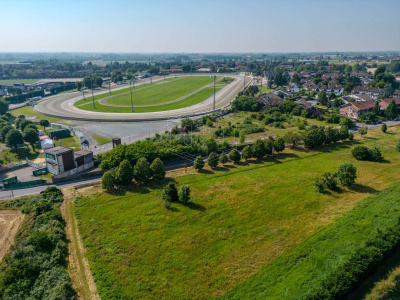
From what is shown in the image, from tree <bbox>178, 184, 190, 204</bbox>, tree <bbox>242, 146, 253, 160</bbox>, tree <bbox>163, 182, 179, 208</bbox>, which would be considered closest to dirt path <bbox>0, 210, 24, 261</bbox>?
tree <bbox>163, 182, 179, 208</bbox>

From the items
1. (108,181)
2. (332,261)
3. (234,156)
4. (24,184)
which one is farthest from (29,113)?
(332,261)

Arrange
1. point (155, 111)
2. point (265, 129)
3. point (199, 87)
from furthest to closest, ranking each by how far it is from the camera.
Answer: point (199, 87) < point (155, 111) < point (265, 129)

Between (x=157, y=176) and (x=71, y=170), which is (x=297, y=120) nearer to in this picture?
(x=157, y=176)

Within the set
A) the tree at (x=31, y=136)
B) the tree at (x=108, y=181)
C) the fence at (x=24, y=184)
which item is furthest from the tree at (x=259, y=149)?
the tree at (x=31, y=136)

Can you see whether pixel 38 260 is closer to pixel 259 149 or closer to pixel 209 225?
pixel 209 225

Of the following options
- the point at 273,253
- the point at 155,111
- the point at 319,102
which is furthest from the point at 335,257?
the point at 319,102
